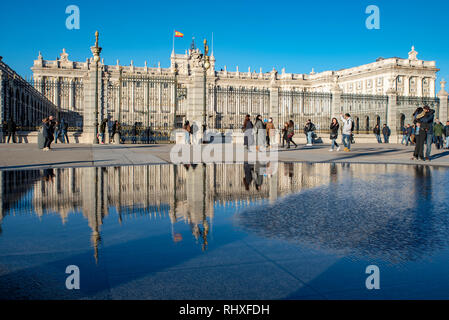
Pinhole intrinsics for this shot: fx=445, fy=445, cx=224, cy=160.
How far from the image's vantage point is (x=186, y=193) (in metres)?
7.09

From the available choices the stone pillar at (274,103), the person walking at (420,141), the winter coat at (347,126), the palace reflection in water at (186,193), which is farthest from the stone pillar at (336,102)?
the palace reflection in water at (186,193)

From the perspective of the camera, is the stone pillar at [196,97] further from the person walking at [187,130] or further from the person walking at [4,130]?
the person walking at [4,130]

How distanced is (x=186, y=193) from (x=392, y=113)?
99.2ft

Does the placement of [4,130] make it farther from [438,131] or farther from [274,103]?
[438,131]

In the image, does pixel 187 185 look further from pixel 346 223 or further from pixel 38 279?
pixel 38 279

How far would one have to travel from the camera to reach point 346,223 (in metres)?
5.14

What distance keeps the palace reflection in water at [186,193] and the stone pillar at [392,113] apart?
939 inches

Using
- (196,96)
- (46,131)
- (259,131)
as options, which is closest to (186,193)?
(259,131)

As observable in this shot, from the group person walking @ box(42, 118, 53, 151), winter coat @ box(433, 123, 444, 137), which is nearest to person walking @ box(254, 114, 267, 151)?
person walking @ box(42, 118, 53, 151)

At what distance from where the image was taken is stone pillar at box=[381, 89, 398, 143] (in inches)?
1318

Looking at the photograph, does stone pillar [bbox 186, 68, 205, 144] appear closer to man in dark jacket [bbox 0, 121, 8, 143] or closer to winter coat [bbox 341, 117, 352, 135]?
winter coat [bbox 341, 117, 352, 135]

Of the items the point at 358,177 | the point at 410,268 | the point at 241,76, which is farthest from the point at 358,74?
the point at 410,268

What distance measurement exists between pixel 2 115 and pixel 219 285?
27.2 meters

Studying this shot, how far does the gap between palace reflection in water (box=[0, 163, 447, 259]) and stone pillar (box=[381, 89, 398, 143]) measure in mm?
23850
